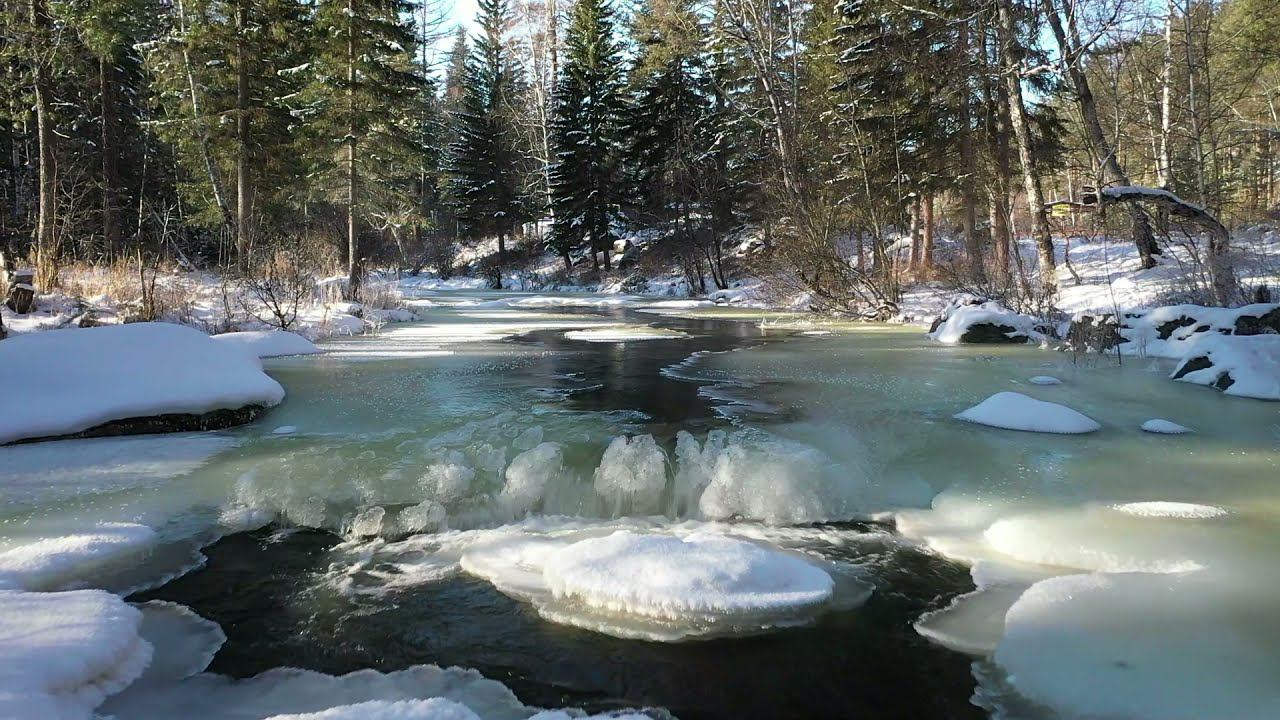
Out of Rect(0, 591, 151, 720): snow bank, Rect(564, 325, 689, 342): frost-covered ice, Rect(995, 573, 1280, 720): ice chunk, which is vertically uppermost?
Rect(564, 325, 689, 342): frost-covered ice

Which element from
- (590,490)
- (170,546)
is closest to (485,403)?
(590,490)

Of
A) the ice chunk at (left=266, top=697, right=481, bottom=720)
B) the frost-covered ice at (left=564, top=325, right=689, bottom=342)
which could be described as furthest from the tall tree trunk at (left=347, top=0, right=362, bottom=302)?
the ice chunk at (left=266, top=697, right=481, bottom=720)

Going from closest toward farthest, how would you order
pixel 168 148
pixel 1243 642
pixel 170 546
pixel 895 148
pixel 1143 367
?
pixel 1243 642 → pixel 170 546 → pixel 1143 367 → pixel 895 148 → pixel 168 148

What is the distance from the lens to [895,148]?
57.7 ft

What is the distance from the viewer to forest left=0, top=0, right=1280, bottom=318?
1302 centimetres

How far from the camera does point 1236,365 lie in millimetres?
6602

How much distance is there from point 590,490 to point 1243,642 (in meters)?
2.86

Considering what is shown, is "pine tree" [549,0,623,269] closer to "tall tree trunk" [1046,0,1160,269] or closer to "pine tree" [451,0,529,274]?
"pine tree" [451,0,529,274]

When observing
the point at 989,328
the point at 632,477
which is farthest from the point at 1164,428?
the point at 989,328

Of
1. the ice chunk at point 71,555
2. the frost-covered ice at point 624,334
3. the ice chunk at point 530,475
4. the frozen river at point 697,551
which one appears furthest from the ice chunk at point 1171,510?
the frost-covered ice at point 624,334

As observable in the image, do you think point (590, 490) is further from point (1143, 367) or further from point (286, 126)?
point (286, 126)

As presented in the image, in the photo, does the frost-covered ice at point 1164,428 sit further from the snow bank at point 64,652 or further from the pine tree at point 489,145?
the pine tree at point 489,145

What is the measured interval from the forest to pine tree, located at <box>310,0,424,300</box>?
2.7 inches

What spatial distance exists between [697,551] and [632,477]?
1.21m
